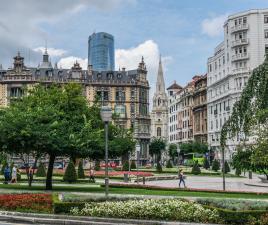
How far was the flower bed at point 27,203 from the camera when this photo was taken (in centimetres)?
2052

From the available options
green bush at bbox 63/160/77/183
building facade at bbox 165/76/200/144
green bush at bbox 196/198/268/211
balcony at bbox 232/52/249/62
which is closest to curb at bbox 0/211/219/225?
green bush at bbox 196/198/268/211

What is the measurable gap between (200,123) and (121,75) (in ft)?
73.8

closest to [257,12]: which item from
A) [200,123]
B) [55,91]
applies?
[200,123]

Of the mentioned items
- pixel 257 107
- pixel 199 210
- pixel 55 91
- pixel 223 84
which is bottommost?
pixel 199 210

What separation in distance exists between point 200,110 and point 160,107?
7320cm

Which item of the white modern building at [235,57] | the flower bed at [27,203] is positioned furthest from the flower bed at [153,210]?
the white modern building at [235,57]

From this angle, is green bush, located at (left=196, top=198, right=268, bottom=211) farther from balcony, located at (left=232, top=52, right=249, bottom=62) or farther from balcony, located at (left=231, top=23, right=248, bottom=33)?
balcony, located at (left=231, top=23, right=248, bottom=33)

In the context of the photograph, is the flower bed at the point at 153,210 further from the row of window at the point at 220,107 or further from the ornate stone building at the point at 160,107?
the ornate stone building at the point at 160,107

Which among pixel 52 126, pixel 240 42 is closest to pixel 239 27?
pixel 240 42

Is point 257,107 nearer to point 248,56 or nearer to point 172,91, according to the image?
point 248,56

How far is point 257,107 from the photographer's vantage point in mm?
20078

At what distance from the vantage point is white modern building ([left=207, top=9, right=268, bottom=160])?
84.4m

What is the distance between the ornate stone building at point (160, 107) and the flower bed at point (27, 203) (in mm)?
160235

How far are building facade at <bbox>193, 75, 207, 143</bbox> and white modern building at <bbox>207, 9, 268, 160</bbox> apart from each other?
11.0m
